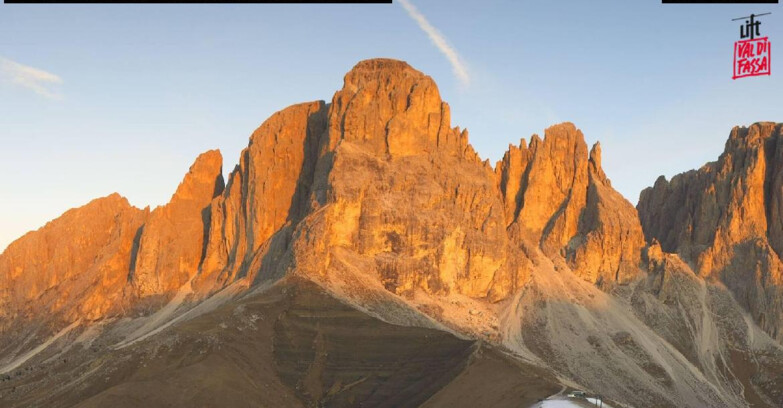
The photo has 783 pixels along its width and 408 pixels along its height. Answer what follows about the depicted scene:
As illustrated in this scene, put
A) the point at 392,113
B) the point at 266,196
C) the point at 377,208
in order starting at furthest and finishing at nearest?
the point at 266,196 < the point at 392,113 < the point at 377,208

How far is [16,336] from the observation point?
200 m

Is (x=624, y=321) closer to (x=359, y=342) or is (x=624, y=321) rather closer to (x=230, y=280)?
(x=359, y=342)

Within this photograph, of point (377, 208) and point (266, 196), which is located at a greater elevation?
point (266, 196)

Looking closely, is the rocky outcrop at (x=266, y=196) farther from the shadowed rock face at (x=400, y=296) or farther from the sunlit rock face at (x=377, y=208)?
the shadowed rock face at (x=400, y=296)

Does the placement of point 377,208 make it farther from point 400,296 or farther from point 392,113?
point 392,113

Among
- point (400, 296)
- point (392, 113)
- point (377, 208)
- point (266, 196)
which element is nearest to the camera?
point (400, 296)

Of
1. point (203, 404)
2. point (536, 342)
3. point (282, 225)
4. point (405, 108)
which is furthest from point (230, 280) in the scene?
point (203, 404)

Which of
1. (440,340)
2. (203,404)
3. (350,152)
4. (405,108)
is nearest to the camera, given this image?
(203,404)

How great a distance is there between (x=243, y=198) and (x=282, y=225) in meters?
14.1

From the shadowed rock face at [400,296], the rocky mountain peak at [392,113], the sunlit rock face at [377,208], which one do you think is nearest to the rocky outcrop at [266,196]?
the sunlit rock face at [377,208]

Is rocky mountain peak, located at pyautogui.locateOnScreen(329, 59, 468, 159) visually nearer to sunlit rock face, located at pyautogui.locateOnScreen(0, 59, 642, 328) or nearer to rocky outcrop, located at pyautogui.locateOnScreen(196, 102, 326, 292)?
sunlit rock face, located at pyautogui.locateOnScreen(0, 59, 642, 328)

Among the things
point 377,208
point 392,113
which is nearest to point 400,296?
point 377,208

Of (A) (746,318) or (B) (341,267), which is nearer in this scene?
(B) (341,267)

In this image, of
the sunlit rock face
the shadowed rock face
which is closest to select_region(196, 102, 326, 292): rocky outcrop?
the sunlit rock face
